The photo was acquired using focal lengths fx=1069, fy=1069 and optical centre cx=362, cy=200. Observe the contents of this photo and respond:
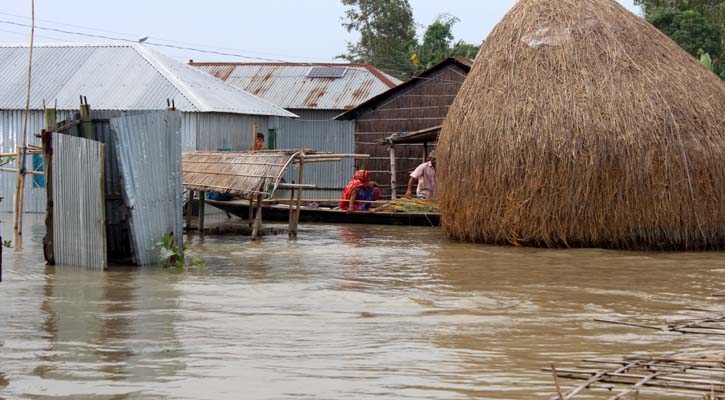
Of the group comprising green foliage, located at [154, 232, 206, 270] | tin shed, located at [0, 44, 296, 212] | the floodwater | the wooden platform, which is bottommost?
the floodwater

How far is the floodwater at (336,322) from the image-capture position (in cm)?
637

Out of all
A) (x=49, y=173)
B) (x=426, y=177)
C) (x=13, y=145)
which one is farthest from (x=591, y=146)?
(x=13, y=145)

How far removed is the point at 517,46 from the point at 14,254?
752 centimetres

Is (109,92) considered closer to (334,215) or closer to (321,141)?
(334,215)

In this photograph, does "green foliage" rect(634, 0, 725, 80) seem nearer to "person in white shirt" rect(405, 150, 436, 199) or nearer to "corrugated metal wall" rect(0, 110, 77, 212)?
"person in white shirt" rect(405, 150, 436, 199)

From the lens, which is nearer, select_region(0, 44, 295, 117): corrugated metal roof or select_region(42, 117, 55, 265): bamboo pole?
select_region(42, 117, 55, 265): bamboo pole

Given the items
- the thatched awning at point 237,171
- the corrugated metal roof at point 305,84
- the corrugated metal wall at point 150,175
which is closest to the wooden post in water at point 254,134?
the corrugated metal roof at point 305,84

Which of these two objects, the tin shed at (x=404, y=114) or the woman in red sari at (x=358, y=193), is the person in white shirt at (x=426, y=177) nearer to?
the woman in red sari at (x=358, y=193)

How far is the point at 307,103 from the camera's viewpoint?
25797mm

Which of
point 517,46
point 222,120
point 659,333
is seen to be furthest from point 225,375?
point 222,120

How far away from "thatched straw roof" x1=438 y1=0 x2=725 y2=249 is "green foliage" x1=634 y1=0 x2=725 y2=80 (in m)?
15.5

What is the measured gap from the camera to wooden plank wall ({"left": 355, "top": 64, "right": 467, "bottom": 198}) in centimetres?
2241

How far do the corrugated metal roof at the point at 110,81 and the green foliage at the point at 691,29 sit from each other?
45.6 feet

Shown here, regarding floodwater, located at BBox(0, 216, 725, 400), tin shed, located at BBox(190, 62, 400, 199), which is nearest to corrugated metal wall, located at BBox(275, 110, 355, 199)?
tin shed, located at BBox(190, 62, 400, 199)
